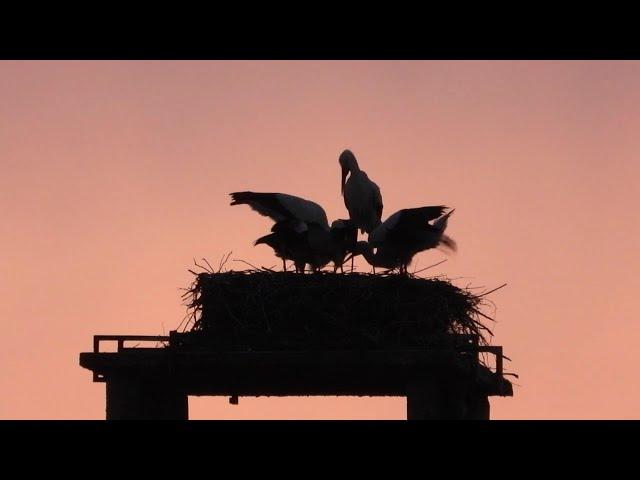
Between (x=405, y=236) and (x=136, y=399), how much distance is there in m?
3.38

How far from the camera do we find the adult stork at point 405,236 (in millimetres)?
14141

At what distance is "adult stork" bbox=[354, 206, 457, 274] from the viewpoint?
1414 centimetres

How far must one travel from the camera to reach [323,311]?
12.6 m

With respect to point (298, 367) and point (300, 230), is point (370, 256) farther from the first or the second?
point (298, 367)

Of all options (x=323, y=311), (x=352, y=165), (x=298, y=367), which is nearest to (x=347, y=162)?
(x=352, y=165)

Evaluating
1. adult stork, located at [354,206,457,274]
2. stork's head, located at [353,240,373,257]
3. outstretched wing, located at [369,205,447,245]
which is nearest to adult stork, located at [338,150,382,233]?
stork's head, located at [353,240,373,257]

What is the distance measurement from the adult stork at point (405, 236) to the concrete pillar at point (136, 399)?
2803 mm

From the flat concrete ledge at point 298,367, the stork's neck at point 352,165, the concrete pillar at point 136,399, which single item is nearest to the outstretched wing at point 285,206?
the stork's neck at point 352,165

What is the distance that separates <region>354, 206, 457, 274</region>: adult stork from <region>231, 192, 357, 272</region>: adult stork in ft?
0.98

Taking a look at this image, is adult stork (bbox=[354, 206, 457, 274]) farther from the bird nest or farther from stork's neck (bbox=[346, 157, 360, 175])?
stork's neck (bbox=[346, 157, 360, 175])

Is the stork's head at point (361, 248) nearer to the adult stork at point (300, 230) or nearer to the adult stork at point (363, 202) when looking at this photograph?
the adult stork at point (300, 230)

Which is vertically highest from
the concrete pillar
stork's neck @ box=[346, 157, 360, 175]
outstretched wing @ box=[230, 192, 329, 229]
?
stork's neck @ box=[346, 157, 360, 175]
